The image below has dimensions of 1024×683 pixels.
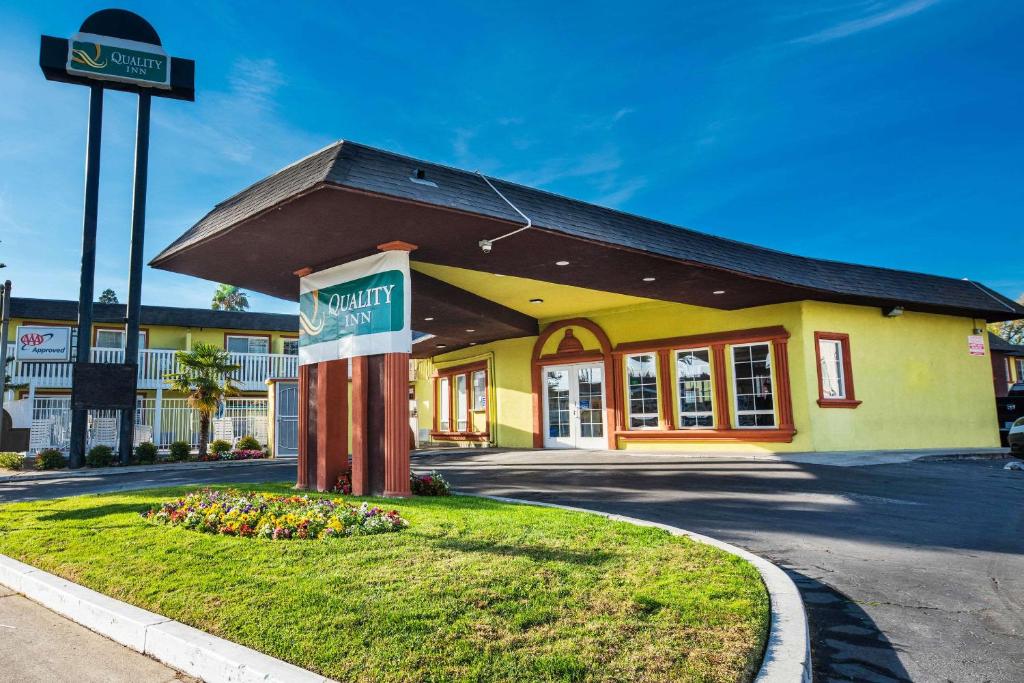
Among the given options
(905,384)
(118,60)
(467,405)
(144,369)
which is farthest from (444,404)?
(905,384)

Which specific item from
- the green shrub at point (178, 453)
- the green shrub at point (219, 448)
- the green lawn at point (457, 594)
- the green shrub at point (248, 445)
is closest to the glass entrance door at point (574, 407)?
the green shrub at point (248, 445)

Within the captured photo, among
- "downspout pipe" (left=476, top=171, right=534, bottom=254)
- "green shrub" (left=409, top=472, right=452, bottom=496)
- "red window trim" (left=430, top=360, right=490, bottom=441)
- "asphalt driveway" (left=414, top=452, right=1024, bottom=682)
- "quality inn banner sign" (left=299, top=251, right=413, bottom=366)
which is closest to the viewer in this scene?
"asphalt driveway" (left=414, top=452, right=1024, bottom=682)

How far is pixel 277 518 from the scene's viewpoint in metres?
6.57

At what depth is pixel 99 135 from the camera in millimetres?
18312

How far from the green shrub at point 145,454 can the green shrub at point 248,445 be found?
8.45 ft

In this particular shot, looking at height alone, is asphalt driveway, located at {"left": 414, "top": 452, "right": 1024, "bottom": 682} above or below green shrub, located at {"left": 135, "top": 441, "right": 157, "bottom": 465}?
below


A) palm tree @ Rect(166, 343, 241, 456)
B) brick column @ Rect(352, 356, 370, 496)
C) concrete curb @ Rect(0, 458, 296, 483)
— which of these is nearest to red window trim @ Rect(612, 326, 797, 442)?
brick column @ Rect(352, 356, 370, 496)

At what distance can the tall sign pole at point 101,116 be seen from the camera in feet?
58.6

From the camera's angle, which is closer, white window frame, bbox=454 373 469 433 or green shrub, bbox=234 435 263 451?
green shrub, bbox=234 435 263 451

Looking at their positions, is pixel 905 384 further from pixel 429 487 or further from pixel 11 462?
pixel 11 462

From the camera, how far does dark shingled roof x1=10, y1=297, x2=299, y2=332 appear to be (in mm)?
27219

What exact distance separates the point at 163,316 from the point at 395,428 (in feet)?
80.4

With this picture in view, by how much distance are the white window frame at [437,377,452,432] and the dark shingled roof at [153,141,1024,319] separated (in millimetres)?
14135

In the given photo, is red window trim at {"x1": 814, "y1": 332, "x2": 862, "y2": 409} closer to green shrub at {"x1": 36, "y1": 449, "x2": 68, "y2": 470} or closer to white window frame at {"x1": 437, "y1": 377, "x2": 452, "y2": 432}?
white window frame at {"x1": 437, "y1": 377, "x2": 452, "y2": 432}
